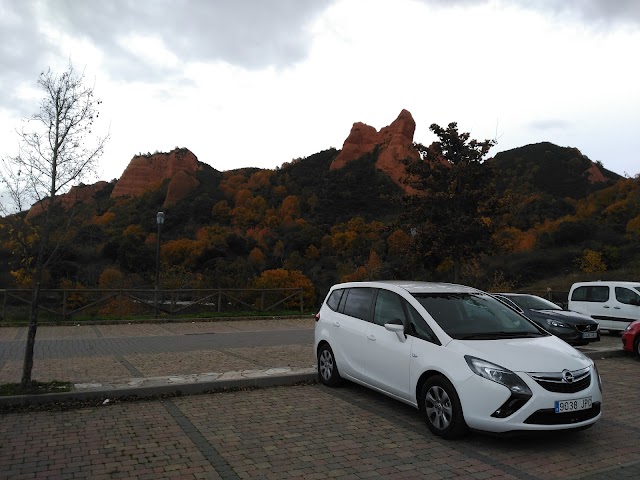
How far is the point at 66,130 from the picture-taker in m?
6.82

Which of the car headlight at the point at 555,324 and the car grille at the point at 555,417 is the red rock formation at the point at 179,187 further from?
the car grille at the point at 555,417

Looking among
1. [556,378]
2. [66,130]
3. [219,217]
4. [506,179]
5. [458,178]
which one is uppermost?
[506,179]

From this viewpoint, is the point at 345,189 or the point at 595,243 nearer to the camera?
the point at 595,243

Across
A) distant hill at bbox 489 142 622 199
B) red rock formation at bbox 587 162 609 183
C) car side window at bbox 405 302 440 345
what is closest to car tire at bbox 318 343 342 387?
car side window at bbox 405 302 440 345

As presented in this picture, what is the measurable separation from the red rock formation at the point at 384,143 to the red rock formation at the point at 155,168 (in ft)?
97.0

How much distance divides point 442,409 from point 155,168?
111m

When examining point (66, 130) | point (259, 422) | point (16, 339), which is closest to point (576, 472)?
point (259, 422)

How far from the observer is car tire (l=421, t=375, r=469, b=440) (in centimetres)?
503

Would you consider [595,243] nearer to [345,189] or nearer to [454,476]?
[345,189]

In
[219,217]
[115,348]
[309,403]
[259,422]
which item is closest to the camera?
[259,422]

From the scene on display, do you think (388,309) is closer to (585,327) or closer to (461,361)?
(461,361)

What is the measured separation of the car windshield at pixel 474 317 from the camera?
5644 mm

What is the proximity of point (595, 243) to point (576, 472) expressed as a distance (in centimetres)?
6136

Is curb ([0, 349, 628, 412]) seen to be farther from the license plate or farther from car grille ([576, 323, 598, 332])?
car grille ([576, 323, 598, 332])
